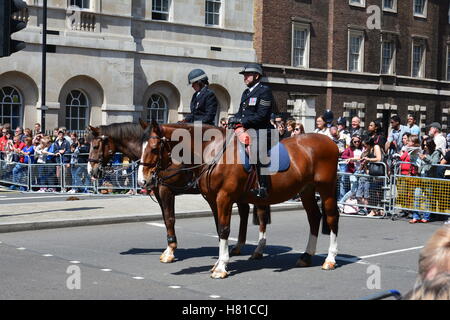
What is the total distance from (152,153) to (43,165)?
12.6 metres

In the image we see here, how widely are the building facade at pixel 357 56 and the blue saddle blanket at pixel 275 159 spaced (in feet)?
85.6

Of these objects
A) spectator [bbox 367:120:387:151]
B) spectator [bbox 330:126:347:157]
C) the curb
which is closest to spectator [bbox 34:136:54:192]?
the curb

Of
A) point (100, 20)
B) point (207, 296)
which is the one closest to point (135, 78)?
point (100, 20)

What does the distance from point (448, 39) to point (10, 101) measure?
30.2 m

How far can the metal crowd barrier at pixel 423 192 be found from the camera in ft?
51.6

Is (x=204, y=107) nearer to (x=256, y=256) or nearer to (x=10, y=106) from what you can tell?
(x=256, y=256)

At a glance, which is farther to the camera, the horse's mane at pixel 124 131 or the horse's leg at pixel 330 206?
the horse's mane at pixel 124 131

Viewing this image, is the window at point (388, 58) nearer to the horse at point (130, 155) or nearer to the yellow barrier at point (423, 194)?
the yellow barrier at point (423, 194)

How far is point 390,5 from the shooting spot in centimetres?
4284

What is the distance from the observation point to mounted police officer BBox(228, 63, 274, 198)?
9.79 metres

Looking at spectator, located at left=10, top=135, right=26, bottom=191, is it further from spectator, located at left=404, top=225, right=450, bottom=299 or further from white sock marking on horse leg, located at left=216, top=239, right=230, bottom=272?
spectator, located at left=404, top=225, right=450, bottom=299

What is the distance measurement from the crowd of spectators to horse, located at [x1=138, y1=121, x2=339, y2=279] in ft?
37.9

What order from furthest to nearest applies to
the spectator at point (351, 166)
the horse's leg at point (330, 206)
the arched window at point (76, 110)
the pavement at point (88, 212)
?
the arched window at point (76, 110) < the spectator at point (351, 166) < the pavement at point (88, 212) < the horse's leg at point (330, 206)

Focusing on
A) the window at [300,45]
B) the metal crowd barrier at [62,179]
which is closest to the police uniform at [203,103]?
the metal crowd barrier at [62,179]
